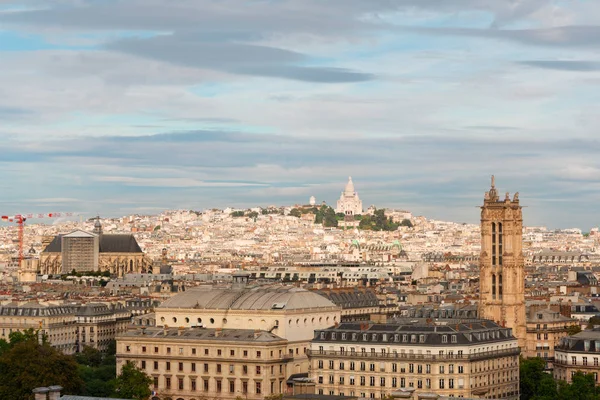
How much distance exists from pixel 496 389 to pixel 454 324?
11.5 ft

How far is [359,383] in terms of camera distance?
70438 mm

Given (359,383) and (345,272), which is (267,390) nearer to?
(359,383)

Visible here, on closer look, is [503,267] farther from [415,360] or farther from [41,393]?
[41,393]

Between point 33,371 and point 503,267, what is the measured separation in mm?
27661

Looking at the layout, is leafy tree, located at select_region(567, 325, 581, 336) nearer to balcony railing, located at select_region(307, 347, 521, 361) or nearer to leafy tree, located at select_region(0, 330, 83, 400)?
balcony railing, located at select_region(307, 347, 521, 361)

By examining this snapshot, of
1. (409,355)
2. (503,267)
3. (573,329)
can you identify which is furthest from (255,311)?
(573,329)

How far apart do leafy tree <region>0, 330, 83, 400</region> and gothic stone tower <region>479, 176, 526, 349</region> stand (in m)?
24.2

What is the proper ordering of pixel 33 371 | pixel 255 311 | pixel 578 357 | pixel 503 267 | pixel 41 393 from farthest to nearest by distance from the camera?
pixel 503 267, pixel 255 311, pixel 578 357, pixel 33 371, pixel 41 393

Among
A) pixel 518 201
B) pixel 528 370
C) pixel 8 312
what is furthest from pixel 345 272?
pixel 528 370

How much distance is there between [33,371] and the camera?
69312 millimetres

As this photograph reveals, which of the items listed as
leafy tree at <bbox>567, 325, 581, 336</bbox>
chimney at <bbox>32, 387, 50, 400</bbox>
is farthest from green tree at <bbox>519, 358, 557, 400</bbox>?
chimney at <bbox>32, 387, 50, 400</bbox>

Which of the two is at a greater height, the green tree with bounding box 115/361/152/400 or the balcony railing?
the balcony railing

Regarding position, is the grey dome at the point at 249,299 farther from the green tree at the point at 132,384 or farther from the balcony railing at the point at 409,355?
the green tree at the point at 132,384

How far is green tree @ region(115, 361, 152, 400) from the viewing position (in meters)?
69.9
